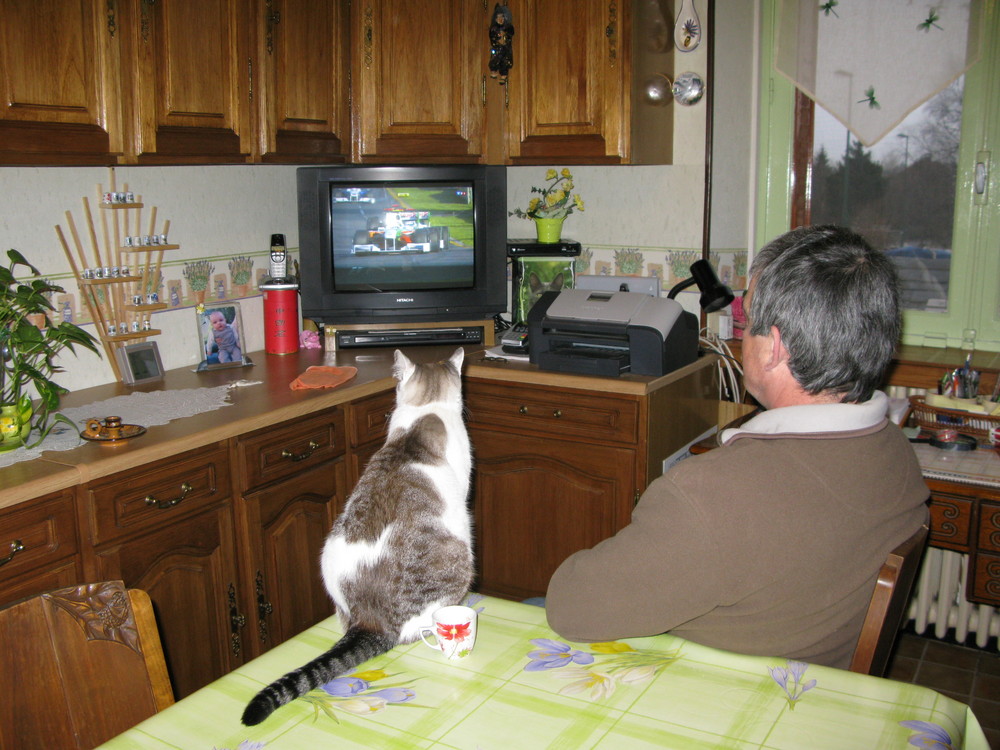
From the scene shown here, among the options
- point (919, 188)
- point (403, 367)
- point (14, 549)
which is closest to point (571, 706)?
point (403, 367)

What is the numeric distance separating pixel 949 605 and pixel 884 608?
1949 mm

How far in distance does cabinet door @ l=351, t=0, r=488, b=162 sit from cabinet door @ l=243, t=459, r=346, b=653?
1083mm

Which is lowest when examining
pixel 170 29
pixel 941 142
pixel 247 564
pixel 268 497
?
pixel 247 564

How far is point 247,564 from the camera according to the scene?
2262 mm

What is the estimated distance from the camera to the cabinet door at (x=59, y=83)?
188 centimetres

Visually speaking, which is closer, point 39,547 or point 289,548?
point 39,547

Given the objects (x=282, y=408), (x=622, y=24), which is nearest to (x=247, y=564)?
(x=282, y=408)

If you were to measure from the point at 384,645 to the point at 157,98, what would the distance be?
1578mm

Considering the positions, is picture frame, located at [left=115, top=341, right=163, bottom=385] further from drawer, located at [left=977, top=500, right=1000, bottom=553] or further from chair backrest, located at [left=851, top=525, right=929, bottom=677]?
drawer, located at [left=977, top=500, right=1000, bottom=553]

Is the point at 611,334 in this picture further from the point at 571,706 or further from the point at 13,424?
the point at 571,706

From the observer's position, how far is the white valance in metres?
2.81

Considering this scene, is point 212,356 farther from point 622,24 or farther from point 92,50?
point 622,24

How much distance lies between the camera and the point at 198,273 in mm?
2781

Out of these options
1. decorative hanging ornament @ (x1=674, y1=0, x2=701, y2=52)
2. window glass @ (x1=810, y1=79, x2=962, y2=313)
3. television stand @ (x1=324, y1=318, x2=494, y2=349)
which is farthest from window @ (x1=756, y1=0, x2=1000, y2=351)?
television stand @ (x1=324, y1=318, x2=494, y2=349)
